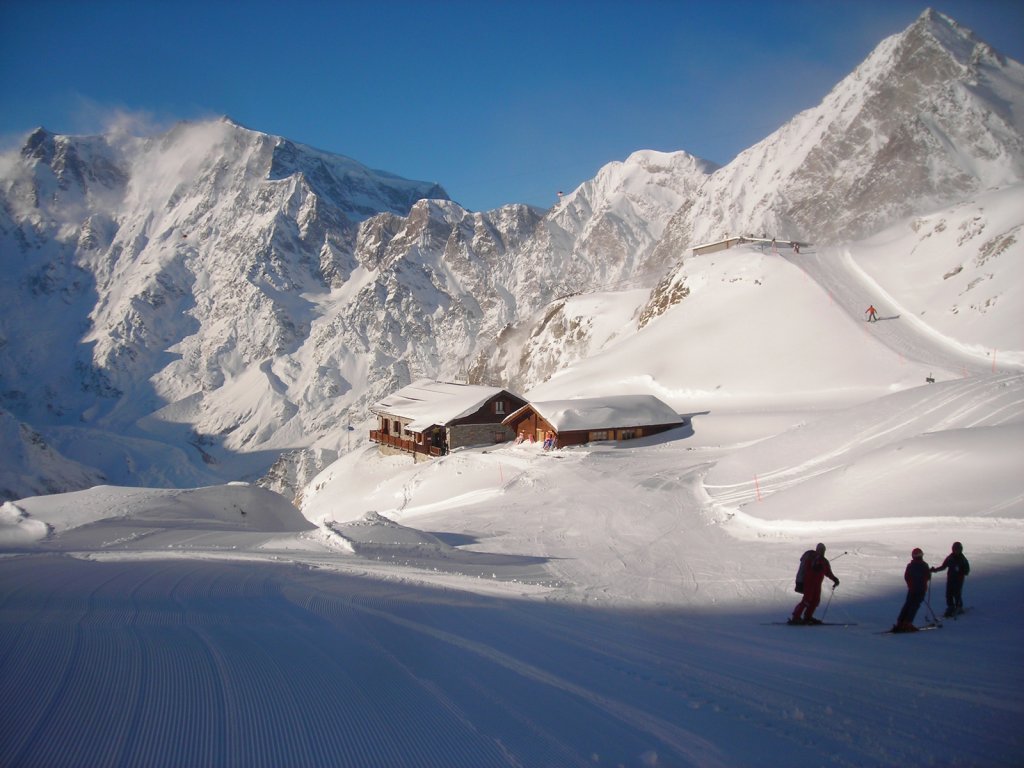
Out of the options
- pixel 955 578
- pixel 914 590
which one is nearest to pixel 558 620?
pixel 914 590

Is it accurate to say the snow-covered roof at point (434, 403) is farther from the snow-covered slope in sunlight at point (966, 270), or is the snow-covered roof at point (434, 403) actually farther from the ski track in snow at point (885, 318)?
the snow-covered slope in sunlight at point (966, 270)

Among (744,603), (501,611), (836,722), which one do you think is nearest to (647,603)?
(744,603)

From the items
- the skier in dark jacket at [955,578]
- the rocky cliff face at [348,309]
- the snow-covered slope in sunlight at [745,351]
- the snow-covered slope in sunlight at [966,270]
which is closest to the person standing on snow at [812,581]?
the skier in dark jacket at [955,578]

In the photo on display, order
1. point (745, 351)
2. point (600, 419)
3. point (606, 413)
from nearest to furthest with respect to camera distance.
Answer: point (600, 419), point (606, 413), point (745, 351)

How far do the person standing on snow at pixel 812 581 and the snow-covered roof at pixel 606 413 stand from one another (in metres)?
25.3

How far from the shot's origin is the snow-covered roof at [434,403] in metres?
43.6

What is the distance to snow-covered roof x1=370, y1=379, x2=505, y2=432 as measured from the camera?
43.6m

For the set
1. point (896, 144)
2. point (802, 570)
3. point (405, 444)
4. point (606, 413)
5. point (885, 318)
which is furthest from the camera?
point (896, 144)

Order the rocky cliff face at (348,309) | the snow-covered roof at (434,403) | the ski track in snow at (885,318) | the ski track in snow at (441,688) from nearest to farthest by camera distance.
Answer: the ski track in snow at (441,688) → the ski track in snow at (885,318) → the snow-covered roof at (434,403) → the rocky cliff face at (348,309)

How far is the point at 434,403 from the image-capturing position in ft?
162

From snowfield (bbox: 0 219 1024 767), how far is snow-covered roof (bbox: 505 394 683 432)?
9283 millimetres

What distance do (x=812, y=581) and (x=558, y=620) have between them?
3505 mm

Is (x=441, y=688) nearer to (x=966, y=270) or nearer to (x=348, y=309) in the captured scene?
(x=966, y=270)

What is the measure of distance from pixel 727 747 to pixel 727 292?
54.0 m
